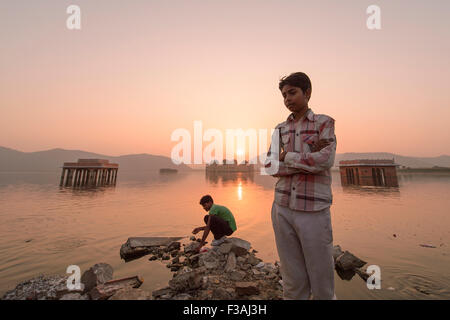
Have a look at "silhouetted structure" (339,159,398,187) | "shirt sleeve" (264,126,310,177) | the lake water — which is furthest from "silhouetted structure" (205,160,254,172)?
"shirt sleeve" (264,126,310,177)

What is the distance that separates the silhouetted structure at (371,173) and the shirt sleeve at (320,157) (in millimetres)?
39018

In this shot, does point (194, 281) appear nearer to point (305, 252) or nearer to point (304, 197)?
point (305, 252)

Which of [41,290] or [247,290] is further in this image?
[41,290]

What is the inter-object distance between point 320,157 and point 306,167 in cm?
16

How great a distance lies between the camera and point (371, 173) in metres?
33.7

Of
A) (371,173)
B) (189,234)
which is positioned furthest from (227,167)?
(189,234)

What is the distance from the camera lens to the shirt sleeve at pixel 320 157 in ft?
6.33

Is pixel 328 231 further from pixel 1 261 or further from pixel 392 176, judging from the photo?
pixel 392 176

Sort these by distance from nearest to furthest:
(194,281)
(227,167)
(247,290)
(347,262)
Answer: (247,290) < (194,281) < (347,262) < (227,167)

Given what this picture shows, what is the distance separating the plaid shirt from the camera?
1.95 meters

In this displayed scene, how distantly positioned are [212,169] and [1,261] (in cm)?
12638

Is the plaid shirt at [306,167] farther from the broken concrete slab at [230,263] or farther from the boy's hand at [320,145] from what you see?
the broken concrete slab at [230,263]

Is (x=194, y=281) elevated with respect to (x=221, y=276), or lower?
elevated

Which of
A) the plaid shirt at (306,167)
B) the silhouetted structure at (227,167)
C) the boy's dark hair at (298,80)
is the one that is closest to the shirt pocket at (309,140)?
the plaid shirt at (306,167)
